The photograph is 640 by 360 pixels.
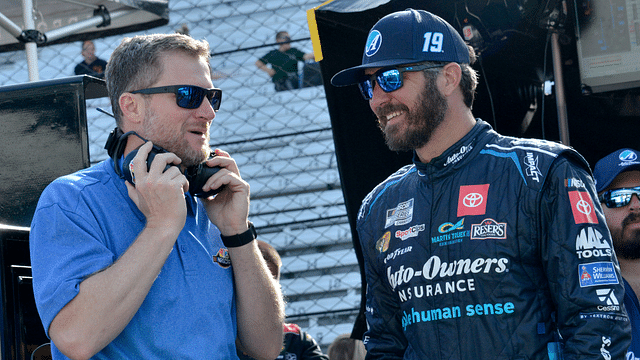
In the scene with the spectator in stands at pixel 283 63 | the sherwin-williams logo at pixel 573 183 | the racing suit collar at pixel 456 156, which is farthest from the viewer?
the spectator in stands at pixel 283 63

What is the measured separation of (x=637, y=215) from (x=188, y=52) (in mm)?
2053

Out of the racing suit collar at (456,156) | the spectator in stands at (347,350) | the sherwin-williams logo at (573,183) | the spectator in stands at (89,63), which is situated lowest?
the spectator in stands at (347,350)

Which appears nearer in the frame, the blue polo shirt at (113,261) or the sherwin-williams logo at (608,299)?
the blue polo shirt at (113,261)

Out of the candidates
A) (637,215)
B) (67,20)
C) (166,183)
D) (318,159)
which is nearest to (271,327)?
(166,183)

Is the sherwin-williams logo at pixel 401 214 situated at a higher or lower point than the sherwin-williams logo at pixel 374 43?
lower

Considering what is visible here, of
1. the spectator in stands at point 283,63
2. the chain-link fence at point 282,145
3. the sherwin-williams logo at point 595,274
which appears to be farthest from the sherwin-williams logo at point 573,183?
the spectator in stands at point 283,63

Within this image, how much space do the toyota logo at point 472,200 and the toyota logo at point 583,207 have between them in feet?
0.93

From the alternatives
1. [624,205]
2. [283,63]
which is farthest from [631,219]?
[283,63]

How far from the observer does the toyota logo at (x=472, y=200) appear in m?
2.00

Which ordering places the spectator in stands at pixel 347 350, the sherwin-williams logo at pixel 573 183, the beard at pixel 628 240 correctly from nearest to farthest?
the sherwin-williams logo at pixel 573 183 < the beard at pixel 628 240 < the spectator in stands at pixel 347 350

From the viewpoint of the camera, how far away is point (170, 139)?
1929 millimetres

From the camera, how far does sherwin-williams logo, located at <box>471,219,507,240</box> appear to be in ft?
6.31

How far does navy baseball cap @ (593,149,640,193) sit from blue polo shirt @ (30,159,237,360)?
1.84 m

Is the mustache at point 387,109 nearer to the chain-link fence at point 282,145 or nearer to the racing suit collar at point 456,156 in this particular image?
the racing suit collar at point 456,156
